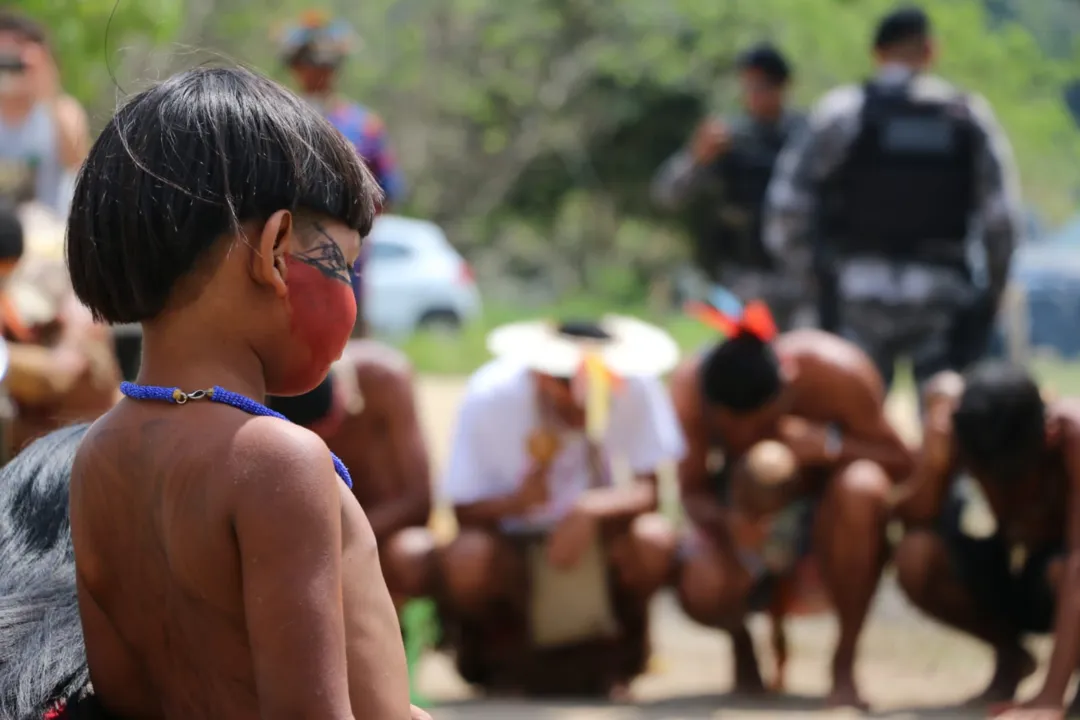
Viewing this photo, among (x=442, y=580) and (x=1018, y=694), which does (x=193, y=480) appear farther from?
(x=1018, y=694)

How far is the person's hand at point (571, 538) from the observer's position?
181 inches

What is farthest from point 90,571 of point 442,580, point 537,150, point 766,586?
point 537,150

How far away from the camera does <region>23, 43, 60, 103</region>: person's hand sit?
6.11 m

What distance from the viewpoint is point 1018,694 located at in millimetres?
4793

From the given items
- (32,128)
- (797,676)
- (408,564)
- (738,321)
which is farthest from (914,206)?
(32,128)

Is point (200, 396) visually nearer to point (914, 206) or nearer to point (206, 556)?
point (206, 556)

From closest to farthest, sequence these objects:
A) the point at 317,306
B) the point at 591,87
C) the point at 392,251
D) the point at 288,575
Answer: the point at 288,575
the point at 317,306
the point at 392,251
the point at 591,87

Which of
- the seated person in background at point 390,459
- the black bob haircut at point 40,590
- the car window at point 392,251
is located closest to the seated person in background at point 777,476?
the seated person in background at point 390,459

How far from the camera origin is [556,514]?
4.73m

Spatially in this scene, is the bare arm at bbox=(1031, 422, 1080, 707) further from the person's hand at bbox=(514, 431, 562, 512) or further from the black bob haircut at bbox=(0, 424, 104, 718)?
the black bob haircut at bbox=(0, 424, 104, 718)

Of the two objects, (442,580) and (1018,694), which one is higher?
(442,580)

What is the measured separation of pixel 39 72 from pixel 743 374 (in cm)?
307

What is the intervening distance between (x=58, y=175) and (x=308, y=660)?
5.00m

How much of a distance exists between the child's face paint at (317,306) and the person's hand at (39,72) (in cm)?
495
